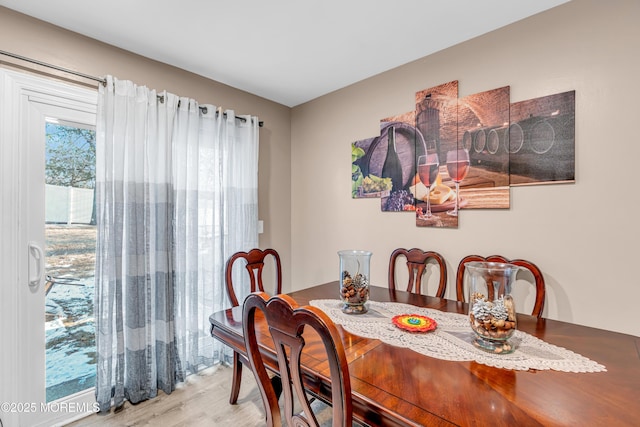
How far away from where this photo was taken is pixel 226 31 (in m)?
2.01

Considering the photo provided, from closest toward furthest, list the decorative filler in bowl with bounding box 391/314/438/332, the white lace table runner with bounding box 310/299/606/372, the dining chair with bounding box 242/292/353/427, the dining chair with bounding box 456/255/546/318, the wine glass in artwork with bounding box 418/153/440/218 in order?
the dining chair with bounding box 242/292/353/427 < the white lace table runner with bounding box 310/299/606/372 < the decorative filler in bowl with bounding box 391/314/438/332 < the dining chair with bounding box 456/255/546/318 < the wine glass in artwork with bounding box 418/153/440/218

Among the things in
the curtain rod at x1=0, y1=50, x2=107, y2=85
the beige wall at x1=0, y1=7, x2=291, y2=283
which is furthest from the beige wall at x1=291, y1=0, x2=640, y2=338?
the curtain rod at x1=0, y1=50, x2=107, y2=85

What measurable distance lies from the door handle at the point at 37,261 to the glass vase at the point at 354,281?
1891 mm

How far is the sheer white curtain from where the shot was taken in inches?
80.0

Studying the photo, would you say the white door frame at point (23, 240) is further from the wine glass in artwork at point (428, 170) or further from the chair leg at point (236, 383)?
the wine glass in artwork at point (428, 170)

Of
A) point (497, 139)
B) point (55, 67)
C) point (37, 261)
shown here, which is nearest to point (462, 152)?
point (497, 139)

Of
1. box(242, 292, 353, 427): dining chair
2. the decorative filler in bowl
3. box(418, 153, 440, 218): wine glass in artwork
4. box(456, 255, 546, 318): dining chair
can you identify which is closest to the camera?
box(242, 292, 353, 427): dining chair

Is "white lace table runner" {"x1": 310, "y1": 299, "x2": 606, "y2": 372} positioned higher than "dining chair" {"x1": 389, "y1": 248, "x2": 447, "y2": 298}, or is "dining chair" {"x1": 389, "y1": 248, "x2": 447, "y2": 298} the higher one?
"dining chair" {"x1": 389, "y1": 248, "x2": 447, "y2": 298}

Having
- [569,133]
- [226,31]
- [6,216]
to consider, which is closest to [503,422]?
[569,133]

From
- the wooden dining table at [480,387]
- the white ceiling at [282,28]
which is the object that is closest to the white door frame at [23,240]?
the white ceiling at [282,28]

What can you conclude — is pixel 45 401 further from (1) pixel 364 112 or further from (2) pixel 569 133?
(2) pixel 569 133

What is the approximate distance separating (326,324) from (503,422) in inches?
21.7

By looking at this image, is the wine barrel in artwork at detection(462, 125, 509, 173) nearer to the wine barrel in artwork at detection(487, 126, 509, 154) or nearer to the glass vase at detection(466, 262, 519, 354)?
the wine barrel in artwork at detection(487, 126, 509, 154)

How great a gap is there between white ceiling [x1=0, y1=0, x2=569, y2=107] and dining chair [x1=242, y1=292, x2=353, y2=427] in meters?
1.73
